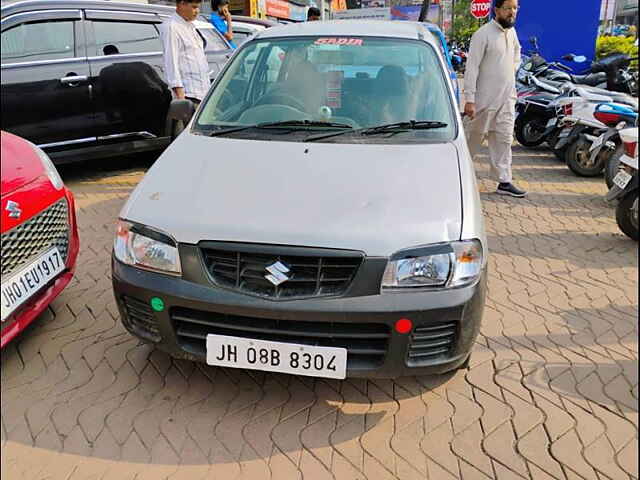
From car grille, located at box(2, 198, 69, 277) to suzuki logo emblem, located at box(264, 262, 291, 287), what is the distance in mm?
916

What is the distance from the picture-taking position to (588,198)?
580cm

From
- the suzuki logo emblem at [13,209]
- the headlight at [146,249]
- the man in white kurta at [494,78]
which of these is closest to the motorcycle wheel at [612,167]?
the man in white kurta at [494,78]

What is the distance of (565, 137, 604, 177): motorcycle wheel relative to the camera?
652 centimetres

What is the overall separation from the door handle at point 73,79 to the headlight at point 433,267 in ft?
14.3

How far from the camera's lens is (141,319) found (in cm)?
244

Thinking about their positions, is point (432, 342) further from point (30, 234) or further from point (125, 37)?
point (125, 37)

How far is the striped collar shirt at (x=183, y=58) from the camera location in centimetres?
495

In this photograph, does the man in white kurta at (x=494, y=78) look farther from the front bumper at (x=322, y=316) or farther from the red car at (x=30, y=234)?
the red car at (x=30, y=234)

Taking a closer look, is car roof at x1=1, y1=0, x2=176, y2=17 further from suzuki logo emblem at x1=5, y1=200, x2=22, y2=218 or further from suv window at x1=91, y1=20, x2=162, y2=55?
suzuki logo emblem at x1=5, y1=200, x2=22, y2=218

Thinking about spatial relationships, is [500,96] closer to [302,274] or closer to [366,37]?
[366,37]

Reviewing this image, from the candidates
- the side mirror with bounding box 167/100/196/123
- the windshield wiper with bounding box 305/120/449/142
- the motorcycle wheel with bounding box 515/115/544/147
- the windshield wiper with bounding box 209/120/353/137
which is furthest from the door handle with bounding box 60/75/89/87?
the motorcycle wheel with bounding box 515/115/544/147

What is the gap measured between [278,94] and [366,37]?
773 millimetres

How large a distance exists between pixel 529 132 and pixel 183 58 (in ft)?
17.9

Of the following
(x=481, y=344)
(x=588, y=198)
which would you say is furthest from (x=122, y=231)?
(x=588, y=198)
